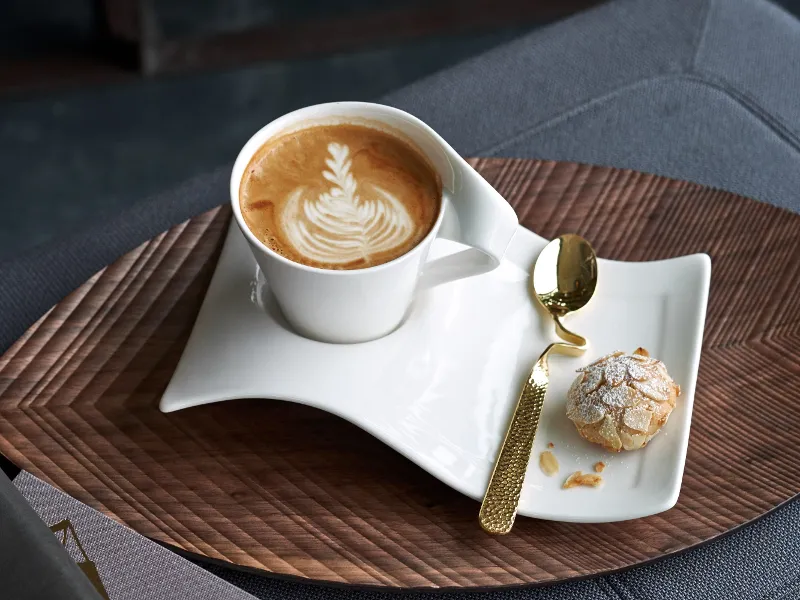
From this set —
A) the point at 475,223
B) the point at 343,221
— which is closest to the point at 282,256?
the point at 343,221

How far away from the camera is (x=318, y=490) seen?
2.84 ft

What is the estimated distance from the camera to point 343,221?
893 mm

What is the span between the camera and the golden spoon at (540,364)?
2.68ft

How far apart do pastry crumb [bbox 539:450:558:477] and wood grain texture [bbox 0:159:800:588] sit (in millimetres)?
46

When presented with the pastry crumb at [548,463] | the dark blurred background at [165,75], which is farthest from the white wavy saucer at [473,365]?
the dark blurred background at [165,75]

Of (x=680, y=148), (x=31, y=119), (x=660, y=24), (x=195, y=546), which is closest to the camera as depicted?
(x=195, y=546)

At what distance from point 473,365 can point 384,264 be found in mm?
155

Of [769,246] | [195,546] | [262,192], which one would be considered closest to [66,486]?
[195,546]

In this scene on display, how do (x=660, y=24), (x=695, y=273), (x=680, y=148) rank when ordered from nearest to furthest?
(x=695, y=273), (x=680, y=148), (x=660, y=24)

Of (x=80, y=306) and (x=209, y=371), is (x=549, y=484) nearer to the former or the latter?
(x=209, y=371)

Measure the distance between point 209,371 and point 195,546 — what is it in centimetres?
16

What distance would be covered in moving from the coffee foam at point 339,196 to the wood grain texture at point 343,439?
0.56ft

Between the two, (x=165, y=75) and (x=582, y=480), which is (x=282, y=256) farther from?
(x=165, y=75)

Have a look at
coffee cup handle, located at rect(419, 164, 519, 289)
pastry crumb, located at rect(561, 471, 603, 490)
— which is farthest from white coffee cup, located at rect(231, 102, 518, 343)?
pastry crumb, located at rect(561, 471, 603, 490)
